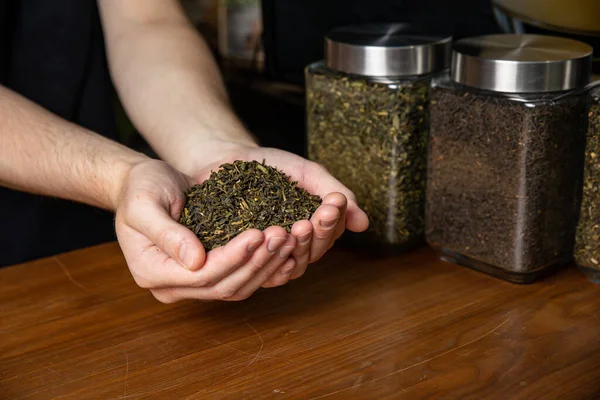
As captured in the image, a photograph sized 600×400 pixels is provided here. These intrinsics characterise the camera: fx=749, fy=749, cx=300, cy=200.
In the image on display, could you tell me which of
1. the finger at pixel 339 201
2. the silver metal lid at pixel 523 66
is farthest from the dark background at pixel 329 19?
the finger at pixel 339 201

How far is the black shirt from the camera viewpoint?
1.53m

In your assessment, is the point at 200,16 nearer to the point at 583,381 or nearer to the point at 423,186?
the point at 423,186

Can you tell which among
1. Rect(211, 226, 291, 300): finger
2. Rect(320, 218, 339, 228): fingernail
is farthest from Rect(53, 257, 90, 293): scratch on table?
Rect(320, 218, 339, 228): fingernail

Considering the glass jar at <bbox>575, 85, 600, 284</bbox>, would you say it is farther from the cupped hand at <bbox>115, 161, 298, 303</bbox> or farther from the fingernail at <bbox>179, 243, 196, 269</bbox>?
the fingernail at <bbox>179, 243, 196, 269</bbox>

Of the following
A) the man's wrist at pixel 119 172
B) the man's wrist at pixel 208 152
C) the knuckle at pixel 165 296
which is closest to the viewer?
the knuckle at pixel 165 296

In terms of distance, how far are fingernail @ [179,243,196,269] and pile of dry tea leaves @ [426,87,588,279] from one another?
0.47 meters

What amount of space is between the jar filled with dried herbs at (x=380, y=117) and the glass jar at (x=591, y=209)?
0.83 feet

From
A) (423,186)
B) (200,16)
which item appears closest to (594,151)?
(423,186)

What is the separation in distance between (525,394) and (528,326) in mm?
171

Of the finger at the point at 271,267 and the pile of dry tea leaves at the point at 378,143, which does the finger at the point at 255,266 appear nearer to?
the finger at the point at 271,267

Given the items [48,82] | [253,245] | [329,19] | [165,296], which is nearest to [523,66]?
[253,245]

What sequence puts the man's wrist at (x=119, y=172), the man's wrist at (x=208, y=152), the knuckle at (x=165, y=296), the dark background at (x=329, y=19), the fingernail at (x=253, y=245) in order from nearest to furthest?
the fingernail at (x=253, y=245), the knuckle at (x=165, y=296), the man's wrist at (x=119, y=172), the man's wrist at (x=208, y=152), the dark background at (x=329, y=19)

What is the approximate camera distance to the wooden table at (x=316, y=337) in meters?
0.90

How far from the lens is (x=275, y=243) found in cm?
90
